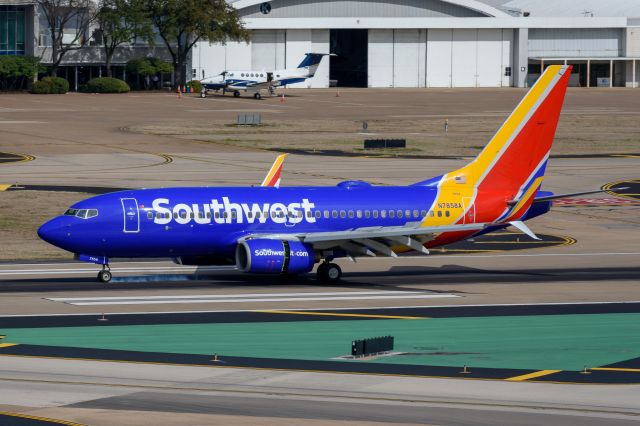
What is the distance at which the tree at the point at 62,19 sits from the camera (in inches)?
7466

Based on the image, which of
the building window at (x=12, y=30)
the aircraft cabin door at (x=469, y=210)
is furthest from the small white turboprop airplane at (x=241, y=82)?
the aircraft cabin door at (x=469, y=210)

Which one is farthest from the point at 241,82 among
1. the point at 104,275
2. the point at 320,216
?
the point at 104,275

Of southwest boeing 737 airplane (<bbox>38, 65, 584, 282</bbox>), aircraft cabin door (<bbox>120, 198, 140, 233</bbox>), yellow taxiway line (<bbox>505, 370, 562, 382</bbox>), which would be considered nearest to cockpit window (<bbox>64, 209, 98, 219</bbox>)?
southwest boeing 737 airplane (<bbox>38, 65, 584, 282</bbox>)

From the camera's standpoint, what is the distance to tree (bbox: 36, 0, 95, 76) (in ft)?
622

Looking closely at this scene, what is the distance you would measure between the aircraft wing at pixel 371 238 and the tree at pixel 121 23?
5777 inches

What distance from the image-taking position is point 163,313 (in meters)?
45.2

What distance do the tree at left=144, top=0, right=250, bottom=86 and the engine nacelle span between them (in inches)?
5518

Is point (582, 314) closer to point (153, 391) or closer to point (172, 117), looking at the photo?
point (153, 391)

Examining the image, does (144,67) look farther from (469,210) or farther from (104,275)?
(104,275)

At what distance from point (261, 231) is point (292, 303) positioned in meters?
5.00

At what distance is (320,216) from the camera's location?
173 ft

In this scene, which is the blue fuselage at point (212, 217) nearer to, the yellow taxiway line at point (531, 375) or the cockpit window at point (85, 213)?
the cockpit window at point (85, 213)

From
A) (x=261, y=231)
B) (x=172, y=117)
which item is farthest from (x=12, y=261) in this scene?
(x=172, y=117)

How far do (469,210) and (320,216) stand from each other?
22.9ft
